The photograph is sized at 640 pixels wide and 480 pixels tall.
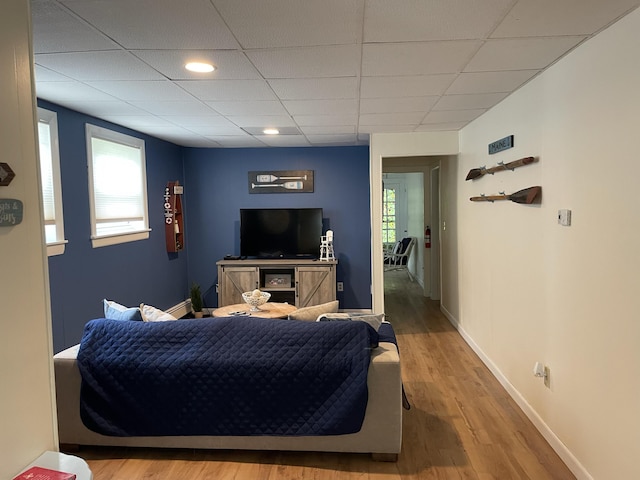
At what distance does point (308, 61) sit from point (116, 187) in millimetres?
2805

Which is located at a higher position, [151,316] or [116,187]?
[116,187]

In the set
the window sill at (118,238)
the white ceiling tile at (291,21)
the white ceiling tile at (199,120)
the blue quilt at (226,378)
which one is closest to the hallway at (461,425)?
the blue quilt at (226,378)

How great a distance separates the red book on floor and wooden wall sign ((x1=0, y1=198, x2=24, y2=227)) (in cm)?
73

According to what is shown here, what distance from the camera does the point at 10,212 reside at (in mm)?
1288

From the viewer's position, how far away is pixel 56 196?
3.45m

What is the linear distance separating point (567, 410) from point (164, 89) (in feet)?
10.6

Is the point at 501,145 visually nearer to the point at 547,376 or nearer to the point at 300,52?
the point at 547,376

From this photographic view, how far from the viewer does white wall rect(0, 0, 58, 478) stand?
1271 mm

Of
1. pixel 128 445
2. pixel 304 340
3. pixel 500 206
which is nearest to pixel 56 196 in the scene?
pixel 128 445

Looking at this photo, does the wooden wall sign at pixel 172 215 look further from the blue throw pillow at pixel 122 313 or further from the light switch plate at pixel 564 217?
the light switch plate at pixel 564 217

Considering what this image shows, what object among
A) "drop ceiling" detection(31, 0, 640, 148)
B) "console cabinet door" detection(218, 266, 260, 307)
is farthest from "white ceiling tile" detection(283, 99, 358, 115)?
"console cabinet door" detection(218, 266, 260, 307)

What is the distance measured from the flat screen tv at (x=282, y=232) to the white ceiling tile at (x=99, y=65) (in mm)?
3200

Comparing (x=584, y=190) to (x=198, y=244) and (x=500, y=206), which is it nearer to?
(x=500, y=206)

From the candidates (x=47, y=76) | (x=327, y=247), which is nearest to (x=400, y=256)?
(x=327, y=247)
